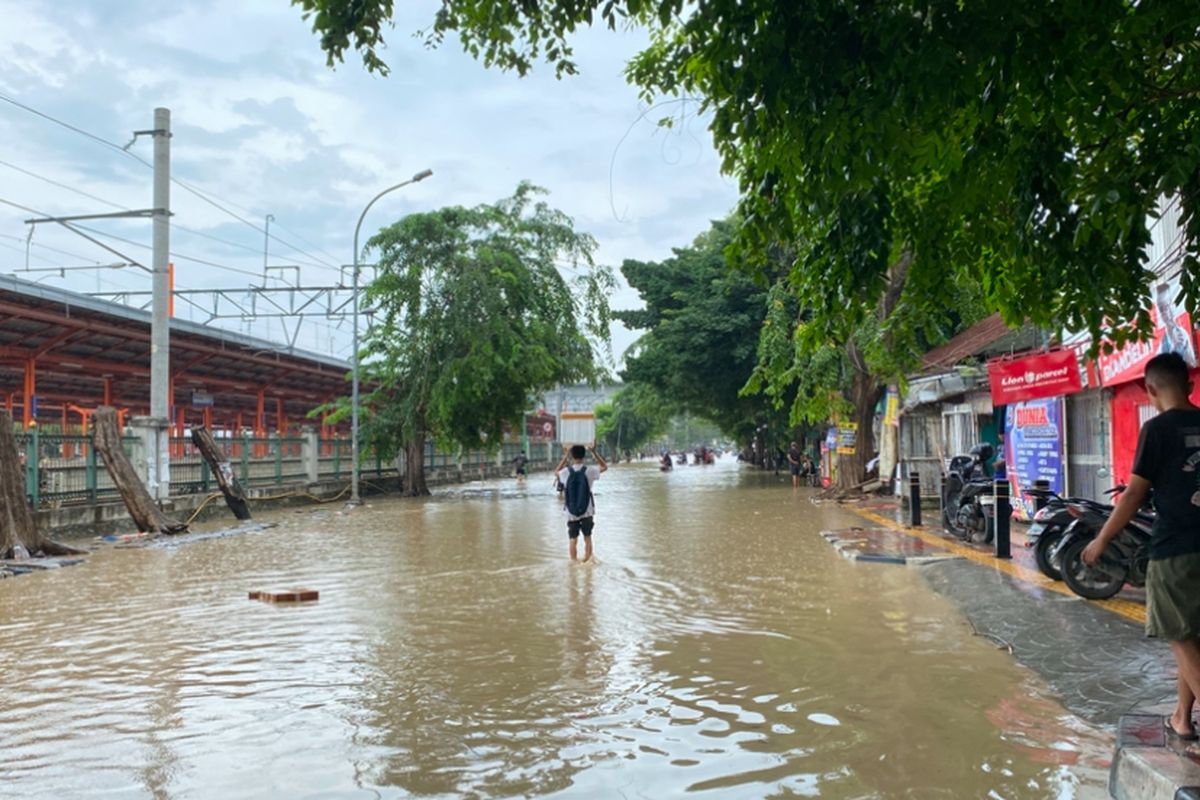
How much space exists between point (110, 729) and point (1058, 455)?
1245 cm

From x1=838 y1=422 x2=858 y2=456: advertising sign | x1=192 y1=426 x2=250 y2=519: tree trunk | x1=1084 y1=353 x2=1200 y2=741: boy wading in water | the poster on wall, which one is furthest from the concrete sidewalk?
x1=192 y1=426 x2=250 y2=519: tree trunk

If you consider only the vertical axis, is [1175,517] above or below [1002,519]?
above

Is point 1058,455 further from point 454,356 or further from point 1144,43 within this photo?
point 454,356

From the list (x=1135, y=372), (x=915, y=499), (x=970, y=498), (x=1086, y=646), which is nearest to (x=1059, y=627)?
(x=1086, y=646)

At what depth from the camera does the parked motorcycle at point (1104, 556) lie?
7.99m

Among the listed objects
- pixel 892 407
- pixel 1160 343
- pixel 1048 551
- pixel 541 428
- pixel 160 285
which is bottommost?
pixel 1048 551

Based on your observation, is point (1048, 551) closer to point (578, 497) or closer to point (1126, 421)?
point (1126, 421)

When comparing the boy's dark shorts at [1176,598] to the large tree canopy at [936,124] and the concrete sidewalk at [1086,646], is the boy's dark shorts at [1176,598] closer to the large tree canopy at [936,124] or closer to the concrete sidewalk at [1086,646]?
the concrete sidewalk at [1086,646]

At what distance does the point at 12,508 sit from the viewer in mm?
12805

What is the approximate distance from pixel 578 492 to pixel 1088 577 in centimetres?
584

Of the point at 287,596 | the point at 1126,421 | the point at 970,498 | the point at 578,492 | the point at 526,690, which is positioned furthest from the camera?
the point at 970,498

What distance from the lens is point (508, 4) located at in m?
4.56

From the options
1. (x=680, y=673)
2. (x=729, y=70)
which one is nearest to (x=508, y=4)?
(x=729, y=70)

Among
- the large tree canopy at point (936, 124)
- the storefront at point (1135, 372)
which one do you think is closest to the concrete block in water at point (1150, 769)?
the large tree canopy at point (936, 124)
